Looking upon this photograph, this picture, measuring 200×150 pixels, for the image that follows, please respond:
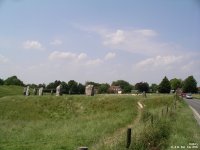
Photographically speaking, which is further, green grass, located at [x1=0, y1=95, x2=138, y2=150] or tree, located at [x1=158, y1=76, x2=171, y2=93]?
tree, located at [x1=158, y1=76, x2=171, y2=93]

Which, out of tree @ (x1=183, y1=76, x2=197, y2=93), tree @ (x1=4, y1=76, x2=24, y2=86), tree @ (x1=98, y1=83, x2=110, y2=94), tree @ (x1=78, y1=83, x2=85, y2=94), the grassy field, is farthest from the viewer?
tree @ (x1=183, y1=76, x2=197, y2=93)

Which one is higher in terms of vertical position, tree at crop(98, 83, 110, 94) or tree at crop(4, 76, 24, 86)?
tree at crop(4, 76, 24, 86)

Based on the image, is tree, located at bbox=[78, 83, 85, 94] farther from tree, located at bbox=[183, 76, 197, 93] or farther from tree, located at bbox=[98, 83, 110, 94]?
tree, located at bbox=[183, 76, 197, 93]

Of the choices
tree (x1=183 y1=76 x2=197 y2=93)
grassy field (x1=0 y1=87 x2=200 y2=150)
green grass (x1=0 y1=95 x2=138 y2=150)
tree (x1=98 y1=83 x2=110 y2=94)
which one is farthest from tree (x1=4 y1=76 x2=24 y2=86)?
grassy field (x1=0 y1=87 x2=200 y2=150)

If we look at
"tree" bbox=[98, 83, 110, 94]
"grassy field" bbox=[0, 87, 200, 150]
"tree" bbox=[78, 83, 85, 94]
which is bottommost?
"grassy field" bbox=[0, 87, 200, 150]

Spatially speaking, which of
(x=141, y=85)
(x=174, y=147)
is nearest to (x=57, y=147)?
(x=174, y=147)

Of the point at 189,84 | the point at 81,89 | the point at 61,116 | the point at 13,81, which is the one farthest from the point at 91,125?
the point at 189,84

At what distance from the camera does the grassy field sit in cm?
1555

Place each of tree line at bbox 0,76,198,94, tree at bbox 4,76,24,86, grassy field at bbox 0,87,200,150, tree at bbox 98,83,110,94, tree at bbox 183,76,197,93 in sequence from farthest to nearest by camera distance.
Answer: tree at bbox 183,76,197,93
tree at bbox 4,76,24,86
tree at bbox 98,83,110,94
tree line at bbox 0,76,198,94
grassy field at bbox 0,87,200,150

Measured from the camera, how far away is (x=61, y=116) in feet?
121

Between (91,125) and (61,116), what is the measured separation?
42.1ft

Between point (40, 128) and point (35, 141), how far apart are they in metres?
6.26

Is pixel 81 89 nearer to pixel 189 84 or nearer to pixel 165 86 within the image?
pixel 165 86

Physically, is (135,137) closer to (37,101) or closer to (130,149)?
(130,149)
